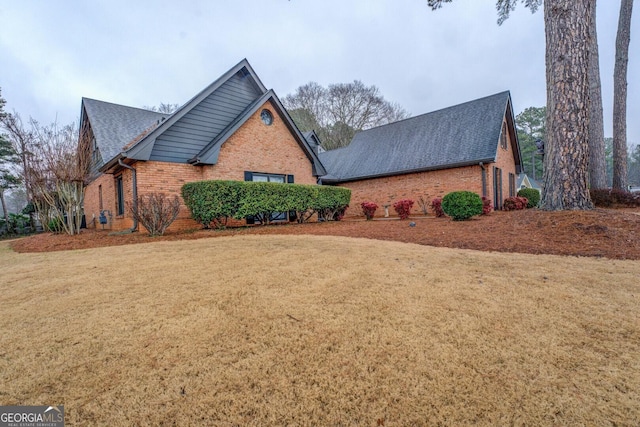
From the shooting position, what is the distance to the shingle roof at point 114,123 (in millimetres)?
12175

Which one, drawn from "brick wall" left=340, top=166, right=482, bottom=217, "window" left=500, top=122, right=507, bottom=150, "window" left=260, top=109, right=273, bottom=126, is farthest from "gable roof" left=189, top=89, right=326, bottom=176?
"window" left=500, top=122, right=507, bottom=150

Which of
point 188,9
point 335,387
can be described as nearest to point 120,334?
point 335,387

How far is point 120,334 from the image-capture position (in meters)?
2.00

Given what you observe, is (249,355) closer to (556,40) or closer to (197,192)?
(197,192)

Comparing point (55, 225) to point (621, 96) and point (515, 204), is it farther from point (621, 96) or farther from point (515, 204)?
point (621, 96)

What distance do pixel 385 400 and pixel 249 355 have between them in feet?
2.87

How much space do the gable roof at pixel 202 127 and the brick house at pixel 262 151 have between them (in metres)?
0.03

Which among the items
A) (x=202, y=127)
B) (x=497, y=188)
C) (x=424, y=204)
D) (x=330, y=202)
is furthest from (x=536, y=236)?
(x=202, y=127)

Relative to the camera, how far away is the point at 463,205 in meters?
8.12

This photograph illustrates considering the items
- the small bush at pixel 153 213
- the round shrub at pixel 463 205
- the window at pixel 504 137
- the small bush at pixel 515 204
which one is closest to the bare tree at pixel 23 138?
the small bush at pixel 153 213

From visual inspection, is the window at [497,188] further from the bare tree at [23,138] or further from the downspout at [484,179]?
the bare tree at [23,138]

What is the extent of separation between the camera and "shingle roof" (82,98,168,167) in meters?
12.2

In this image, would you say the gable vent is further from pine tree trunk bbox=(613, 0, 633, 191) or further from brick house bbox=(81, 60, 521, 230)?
pine tree trunk bbox=(613, 0, 633, 191)

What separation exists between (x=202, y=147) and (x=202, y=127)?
2.50 ft
